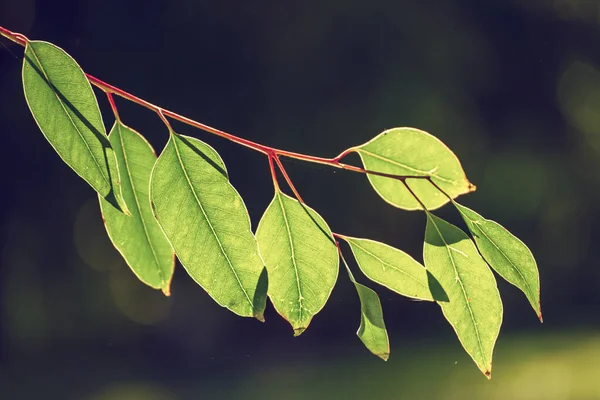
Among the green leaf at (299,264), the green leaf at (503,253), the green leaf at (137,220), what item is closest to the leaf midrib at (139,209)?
the green leaf at (137,220)

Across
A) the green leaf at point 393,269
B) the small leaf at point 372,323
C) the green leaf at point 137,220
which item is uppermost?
the green leaf at point 137,220

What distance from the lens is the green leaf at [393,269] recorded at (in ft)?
1.42

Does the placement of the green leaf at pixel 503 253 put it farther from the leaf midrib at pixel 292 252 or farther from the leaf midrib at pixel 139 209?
the leaf midrib at pixel 139 209

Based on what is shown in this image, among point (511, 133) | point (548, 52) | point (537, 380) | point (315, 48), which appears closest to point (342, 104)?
point (315, 48)

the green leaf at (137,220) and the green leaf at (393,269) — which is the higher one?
the green leaf at (137,220)

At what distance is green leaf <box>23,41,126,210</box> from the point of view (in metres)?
0.37

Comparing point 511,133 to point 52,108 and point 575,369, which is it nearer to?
point 575,369

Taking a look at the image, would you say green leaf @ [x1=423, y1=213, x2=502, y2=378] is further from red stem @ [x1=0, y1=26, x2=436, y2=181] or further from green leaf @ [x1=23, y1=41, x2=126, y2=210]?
green leaf @ [x1=23, y1=41, x2=126, y2=210]

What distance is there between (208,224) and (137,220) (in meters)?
0.10

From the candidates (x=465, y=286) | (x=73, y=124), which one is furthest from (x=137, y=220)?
(x=465, y=286)

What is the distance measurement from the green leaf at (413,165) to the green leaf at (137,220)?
14 cm

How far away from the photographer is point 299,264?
0.40m

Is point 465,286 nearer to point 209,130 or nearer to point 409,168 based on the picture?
point 409,168

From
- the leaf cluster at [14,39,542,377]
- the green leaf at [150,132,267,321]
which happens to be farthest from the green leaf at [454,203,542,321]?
the green leaf at [150,132,267,321]
